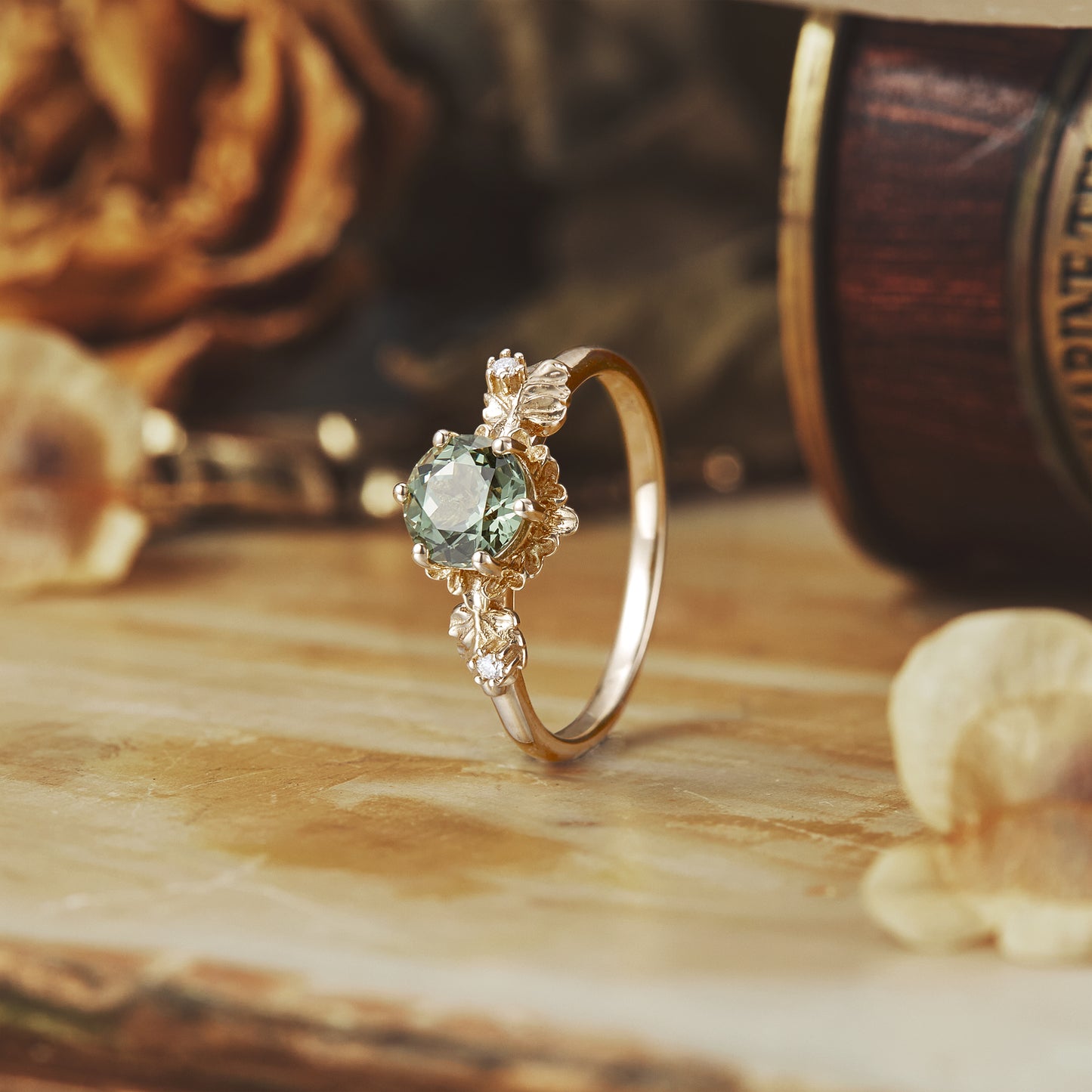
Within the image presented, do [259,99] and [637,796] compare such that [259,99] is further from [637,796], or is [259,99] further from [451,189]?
[637,796]

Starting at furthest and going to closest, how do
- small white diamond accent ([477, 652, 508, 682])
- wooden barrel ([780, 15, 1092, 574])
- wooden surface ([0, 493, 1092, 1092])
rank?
wooden barrel ([780, 15, 1092, 574])
small white diamond accent ([477, 652, 508, 682])
wooden surface ([0, 493, 1092, 1092])

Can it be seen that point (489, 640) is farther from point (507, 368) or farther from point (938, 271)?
point (938, 271)

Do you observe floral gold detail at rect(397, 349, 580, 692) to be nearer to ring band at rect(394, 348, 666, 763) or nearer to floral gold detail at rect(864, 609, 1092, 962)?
ring band at rect(394, 348, 666, 763)

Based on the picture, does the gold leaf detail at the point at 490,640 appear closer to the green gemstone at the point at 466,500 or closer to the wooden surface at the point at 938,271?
the green gemstone at the point at 466,500

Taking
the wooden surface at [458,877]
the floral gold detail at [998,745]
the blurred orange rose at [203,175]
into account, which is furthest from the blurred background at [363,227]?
the floral gold detail at [998,745]

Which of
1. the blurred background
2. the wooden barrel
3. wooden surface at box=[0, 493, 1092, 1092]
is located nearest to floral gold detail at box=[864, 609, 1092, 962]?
wooden surface at box=[0, 493, 1092, 1092]

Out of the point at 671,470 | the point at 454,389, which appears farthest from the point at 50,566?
the point at 671,470
